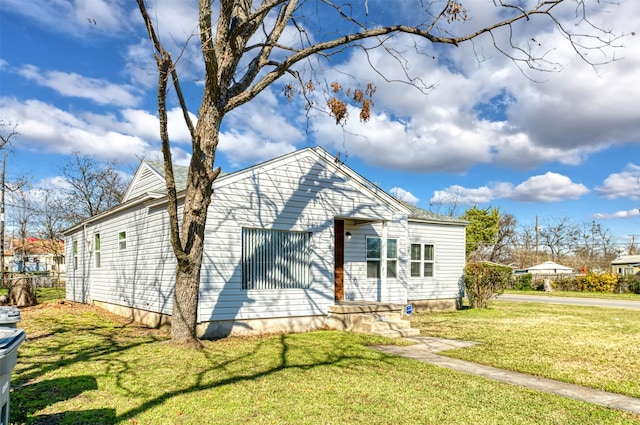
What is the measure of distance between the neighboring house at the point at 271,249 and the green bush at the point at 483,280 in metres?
4.50

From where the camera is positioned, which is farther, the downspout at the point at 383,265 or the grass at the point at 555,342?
the downspout at the point at 383,265

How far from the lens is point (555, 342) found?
927 centimetres

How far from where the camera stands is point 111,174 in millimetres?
29500

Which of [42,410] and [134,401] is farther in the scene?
[134,401]

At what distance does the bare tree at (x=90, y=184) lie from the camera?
93.4 feet

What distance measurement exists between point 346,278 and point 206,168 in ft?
19.3

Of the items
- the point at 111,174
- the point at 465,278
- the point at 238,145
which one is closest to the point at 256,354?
the point at 465,278

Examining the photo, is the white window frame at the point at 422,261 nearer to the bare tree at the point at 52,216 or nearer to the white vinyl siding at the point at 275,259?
the white vinyl siding at the point at 275,259

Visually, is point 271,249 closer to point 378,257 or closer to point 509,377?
point 378,257

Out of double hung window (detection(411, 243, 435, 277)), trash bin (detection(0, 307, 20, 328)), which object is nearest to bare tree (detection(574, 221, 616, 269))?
double hung window (detection(411, 243, 435, 277))

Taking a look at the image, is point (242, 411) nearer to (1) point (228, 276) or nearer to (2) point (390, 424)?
(2) point (390, 424)

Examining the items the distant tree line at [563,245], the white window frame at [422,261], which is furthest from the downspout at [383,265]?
the distant tree line at [563,245]

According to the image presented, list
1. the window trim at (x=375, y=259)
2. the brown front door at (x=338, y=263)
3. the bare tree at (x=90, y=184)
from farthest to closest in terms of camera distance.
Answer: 1. the bare tree at (x=90, y=184)
2. the window trim at (x=375, y=259)
3. the brown front door at (x=338, y=263)

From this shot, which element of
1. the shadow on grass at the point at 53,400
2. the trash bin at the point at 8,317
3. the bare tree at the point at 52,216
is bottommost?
the shadow on grass at the point at 53,400
